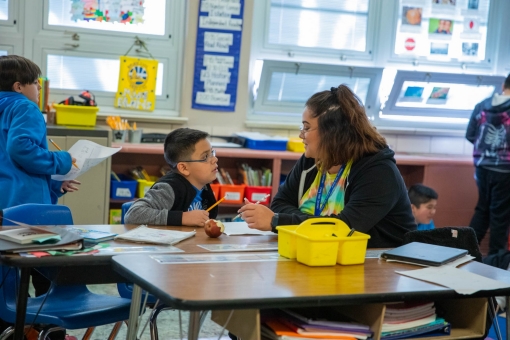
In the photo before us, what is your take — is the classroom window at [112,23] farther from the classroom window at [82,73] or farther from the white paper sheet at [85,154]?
the white paper sheet at [85,154]

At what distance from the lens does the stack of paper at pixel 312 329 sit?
6.15ft

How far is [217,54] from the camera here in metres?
5.12

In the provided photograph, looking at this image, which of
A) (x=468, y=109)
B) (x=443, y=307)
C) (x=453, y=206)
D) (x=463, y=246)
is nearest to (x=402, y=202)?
(x=463, y=246)

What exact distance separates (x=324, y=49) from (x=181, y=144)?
290 cm

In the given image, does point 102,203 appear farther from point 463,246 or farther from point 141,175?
point 463,246

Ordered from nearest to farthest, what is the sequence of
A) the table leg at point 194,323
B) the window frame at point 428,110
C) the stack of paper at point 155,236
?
the table leg at point 194,323
the stack of paper at point 155,236
the window frame at point 428,110

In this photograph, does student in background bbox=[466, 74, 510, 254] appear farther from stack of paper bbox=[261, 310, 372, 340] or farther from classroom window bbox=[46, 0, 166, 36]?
stack of paper bbox=[261, 310, 372, 340]

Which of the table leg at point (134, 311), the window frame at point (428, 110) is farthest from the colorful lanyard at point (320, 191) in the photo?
the window frame at point (428, 110)

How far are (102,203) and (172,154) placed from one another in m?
1.58

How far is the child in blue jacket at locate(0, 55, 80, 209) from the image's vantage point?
314 cm

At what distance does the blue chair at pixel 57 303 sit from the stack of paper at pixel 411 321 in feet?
3.13

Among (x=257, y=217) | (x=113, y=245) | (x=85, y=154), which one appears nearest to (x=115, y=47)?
(x=85, y=154)

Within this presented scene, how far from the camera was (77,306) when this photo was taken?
2.47 m

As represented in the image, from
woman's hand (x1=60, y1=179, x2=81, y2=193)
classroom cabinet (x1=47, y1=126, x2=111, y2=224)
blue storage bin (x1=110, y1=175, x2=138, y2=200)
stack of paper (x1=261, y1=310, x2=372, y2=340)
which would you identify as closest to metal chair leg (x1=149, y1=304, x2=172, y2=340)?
stack of paper (x1=261, y1=310, x2=372, y2=340)
